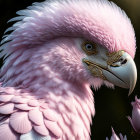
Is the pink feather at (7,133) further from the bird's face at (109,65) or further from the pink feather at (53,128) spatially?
the bird's face at (109,65)

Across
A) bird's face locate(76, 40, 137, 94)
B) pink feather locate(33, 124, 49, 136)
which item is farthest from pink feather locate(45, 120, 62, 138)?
bird's face locate(76, 40, 137, 94)

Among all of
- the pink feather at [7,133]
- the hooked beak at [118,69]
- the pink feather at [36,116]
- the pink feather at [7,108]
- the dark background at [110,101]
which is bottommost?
the dark background at [110,101]

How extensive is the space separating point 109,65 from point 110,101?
0.95 meters

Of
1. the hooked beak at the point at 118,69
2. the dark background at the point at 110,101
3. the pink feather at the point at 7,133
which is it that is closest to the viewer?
the pink feather at the point at 7,133

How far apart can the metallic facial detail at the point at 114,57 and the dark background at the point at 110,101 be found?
36.4 inches

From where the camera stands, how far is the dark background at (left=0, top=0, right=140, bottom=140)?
1981 millimetres

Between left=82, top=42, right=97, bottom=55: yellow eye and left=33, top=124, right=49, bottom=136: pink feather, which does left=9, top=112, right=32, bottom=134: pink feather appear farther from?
left=82, top=42, right=97, bottom=55: yellow eye

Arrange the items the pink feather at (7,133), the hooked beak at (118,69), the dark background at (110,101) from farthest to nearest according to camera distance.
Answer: the dark background at (110,101), the hooked beak at (118,69), the pink feather at (7,133)

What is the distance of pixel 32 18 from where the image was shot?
1.09 metres

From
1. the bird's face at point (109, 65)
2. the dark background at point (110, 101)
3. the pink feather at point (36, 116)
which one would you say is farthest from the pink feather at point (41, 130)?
the dark background at point (110, 101)

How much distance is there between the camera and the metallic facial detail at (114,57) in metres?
1.07

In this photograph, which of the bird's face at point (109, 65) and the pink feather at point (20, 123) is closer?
the pink feather at point (20, 123)

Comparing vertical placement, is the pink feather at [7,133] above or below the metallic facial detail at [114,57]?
below

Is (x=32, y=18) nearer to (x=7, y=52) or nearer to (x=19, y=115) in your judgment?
(x=7, y=52)
